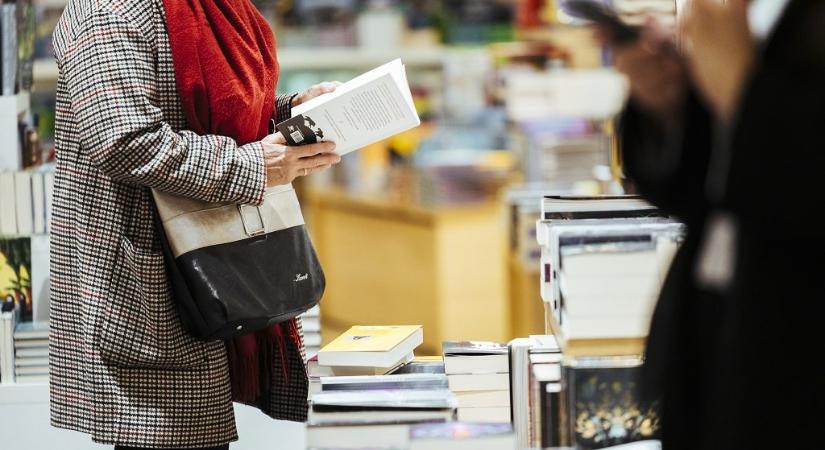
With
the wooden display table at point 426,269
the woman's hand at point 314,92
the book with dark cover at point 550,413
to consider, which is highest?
the woman's hand at point 314,92

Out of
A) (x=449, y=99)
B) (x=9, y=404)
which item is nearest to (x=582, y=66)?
(x=449, y=99)

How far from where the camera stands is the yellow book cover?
2350mm

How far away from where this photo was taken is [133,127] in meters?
2.02

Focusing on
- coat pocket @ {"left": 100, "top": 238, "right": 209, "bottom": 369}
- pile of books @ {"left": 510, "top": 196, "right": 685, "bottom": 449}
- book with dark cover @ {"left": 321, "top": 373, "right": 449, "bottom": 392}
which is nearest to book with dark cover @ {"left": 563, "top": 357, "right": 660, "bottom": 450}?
Answer: pile of books @ {"left": 510, "top": 196, "right": 685, "bottom": 449}

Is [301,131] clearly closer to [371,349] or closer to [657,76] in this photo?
[371,349]

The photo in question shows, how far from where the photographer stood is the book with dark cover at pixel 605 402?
1.97 m

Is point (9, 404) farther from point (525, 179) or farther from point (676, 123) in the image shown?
point (525, 179)

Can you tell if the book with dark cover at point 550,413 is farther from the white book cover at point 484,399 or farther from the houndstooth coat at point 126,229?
the houndstooth coat at point 126,229

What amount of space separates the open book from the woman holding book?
3cm

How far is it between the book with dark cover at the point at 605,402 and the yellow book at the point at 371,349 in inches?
18.1

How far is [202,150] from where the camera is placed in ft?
6.77

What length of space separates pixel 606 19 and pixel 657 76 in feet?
0.31

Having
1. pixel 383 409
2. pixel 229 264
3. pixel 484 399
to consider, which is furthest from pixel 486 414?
pixel 229 264

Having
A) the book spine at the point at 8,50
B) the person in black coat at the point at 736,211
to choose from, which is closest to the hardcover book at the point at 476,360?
the person in black coat at the point at 736,211
